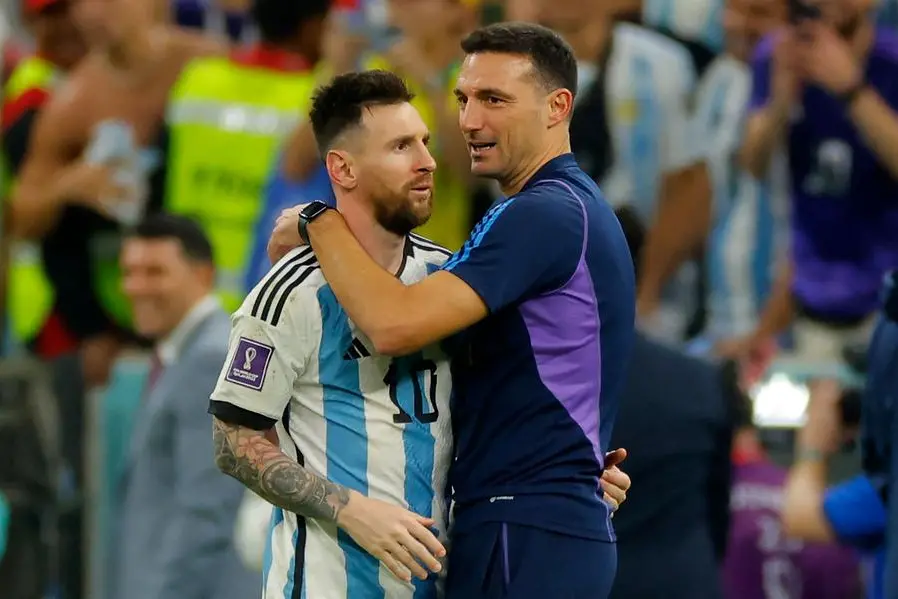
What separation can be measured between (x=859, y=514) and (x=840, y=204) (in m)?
2.14

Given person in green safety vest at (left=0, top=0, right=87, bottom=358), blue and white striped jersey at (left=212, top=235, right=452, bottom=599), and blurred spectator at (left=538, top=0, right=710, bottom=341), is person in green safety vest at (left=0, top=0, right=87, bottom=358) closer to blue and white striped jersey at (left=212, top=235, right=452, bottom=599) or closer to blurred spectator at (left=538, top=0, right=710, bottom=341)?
blurred spectator at (left=538, top=0, right=710, bottom=341)

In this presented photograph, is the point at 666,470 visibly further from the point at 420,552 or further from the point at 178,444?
the point at 178,444

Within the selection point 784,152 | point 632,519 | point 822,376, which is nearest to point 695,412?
point 632,519

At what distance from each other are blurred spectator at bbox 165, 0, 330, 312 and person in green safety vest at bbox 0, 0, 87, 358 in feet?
3.04

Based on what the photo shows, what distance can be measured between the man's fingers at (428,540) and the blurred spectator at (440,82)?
2890mm

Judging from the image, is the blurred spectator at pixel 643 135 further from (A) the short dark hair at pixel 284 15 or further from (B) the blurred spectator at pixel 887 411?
(B) the blurred spectator at pixel 887 411

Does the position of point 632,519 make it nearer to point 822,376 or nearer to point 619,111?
point 822,376

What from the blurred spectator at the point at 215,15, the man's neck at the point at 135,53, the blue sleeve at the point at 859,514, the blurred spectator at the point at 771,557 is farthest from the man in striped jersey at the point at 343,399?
the blurred spectator at the point at 215,15

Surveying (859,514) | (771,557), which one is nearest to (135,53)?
(771,557)

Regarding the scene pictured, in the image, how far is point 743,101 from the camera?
7.52 m

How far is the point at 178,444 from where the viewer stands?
6.31 meters

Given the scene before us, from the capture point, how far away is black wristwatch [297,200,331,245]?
416 centimetres

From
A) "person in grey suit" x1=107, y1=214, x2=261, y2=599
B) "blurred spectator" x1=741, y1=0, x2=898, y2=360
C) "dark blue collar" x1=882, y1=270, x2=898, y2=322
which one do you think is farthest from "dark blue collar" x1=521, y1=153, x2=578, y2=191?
"blurred spectator" x1=741, y1=0, x2=898, y2=360

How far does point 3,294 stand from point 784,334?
3.69 m
